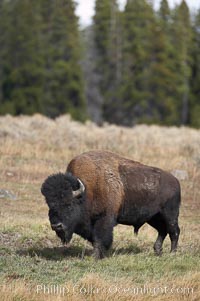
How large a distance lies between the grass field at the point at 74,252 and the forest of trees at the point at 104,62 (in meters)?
22.0

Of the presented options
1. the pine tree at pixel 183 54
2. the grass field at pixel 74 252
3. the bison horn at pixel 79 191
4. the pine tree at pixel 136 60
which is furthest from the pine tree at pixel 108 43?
the bison horn at pixel 79 191

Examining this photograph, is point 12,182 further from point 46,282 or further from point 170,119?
point 170,119

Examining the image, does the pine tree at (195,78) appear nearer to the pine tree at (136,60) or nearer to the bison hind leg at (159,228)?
the pine tree at (136,60)

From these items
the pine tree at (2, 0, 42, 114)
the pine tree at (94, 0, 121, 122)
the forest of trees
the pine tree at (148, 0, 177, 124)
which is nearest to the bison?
the forest of trees

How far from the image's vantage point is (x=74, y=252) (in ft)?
35.2

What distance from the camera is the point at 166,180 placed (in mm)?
11141

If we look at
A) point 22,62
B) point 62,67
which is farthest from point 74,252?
point 62,67

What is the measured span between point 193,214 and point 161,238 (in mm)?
3930

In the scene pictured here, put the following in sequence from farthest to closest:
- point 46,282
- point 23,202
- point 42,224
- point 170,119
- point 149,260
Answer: point 170,119
point 23,202
point 42,224
point 149,260
point 46,282

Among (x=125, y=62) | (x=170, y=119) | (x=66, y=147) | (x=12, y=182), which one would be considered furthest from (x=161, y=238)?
(x=125, y=62)

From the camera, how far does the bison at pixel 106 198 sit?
9547 mm

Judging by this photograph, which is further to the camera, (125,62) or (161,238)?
(125,62)

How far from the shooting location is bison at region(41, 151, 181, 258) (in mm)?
9547

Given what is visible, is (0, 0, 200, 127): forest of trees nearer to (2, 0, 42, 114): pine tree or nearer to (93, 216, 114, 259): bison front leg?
(2, 0, 42, 114): pine tree
